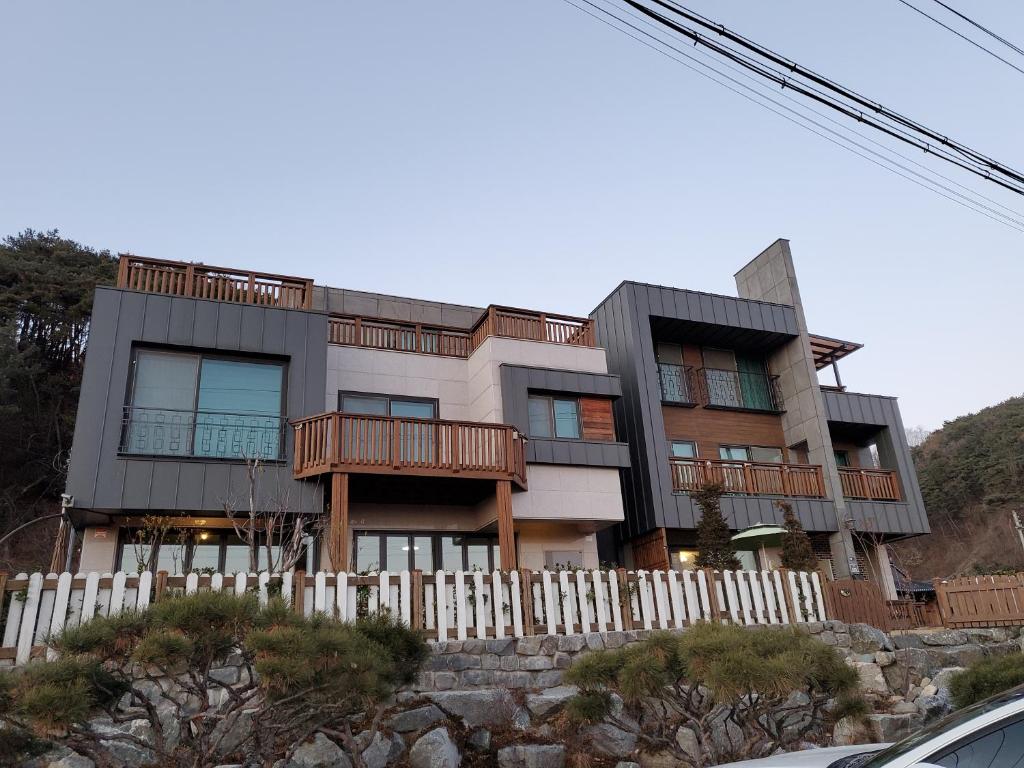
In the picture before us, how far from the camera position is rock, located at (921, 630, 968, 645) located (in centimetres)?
1223

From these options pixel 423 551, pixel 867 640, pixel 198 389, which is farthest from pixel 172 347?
Answer: pixel 867 640

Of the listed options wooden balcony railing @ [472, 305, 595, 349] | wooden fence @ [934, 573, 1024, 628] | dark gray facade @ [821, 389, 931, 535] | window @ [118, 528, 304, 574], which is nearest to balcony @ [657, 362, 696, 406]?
wooden balcony railing @ [472, 305, 595, 349]

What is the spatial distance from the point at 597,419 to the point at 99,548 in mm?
Result: 10050

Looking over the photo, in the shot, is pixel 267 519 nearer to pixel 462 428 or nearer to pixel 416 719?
pixel 462 428

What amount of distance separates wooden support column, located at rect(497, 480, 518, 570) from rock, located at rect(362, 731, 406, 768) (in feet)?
18.8

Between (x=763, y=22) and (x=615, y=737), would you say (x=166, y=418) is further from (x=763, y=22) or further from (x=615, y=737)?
(x=763, y=22)

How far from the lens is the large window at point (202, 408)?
1291 centimetres

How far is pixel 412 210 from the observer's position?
61.3 feet

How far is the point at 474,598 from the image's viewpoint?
1001 cm

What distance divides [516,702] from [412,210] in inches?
523

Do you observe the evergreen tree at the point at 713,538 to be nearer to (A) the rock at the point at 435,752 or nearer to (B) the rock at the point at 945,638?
(B) the rock at the point at 945,638

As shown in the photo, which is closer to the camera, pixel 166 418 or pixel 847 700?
pixel 847 700

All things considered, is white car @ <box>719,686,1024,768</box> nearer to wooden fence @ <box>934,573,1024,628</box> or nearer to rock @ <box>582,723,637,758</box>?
rock @ <box>582,723,637,758</box>

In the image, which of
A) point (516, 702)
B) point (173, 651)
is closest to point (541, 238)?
point (516, 702)
